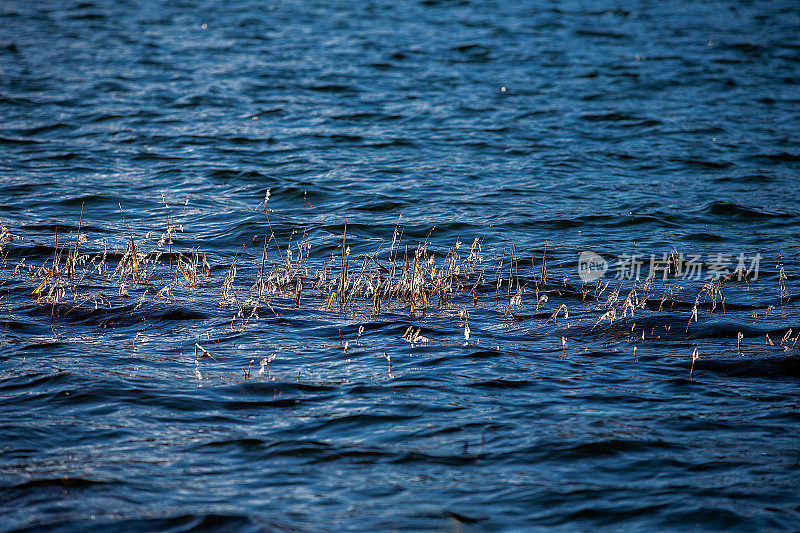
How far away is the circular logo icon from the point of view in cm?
978

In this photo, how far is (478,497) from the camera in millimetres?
5102

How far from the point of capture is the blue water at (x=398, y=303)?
523 centimetres

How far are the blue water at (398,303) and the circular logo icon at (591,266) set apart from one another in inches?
5.8

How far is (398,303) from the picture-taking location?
8.73m

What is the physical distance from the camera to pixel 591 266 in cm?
1016

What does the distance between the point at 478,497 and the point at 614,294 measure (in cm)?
405

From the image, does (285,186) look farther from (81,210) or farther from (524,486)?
(524,486)

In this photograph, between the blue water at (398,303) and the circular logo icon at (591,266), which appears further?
the circular logo icon at (591,266)

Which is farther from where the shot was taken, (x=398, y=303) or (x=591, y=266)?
(x=591, y=266)

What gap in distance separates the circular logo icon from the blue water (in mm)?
148

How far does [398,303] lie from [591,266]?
2.77 meters

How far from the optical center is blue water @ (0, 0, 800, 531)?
17.2 ft

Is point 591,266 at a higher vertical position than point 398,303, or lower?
higher

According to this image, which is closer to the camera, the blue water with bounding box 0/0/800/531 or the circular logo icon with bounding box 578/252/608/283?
the blue water with bounding box 0/0/800/531
